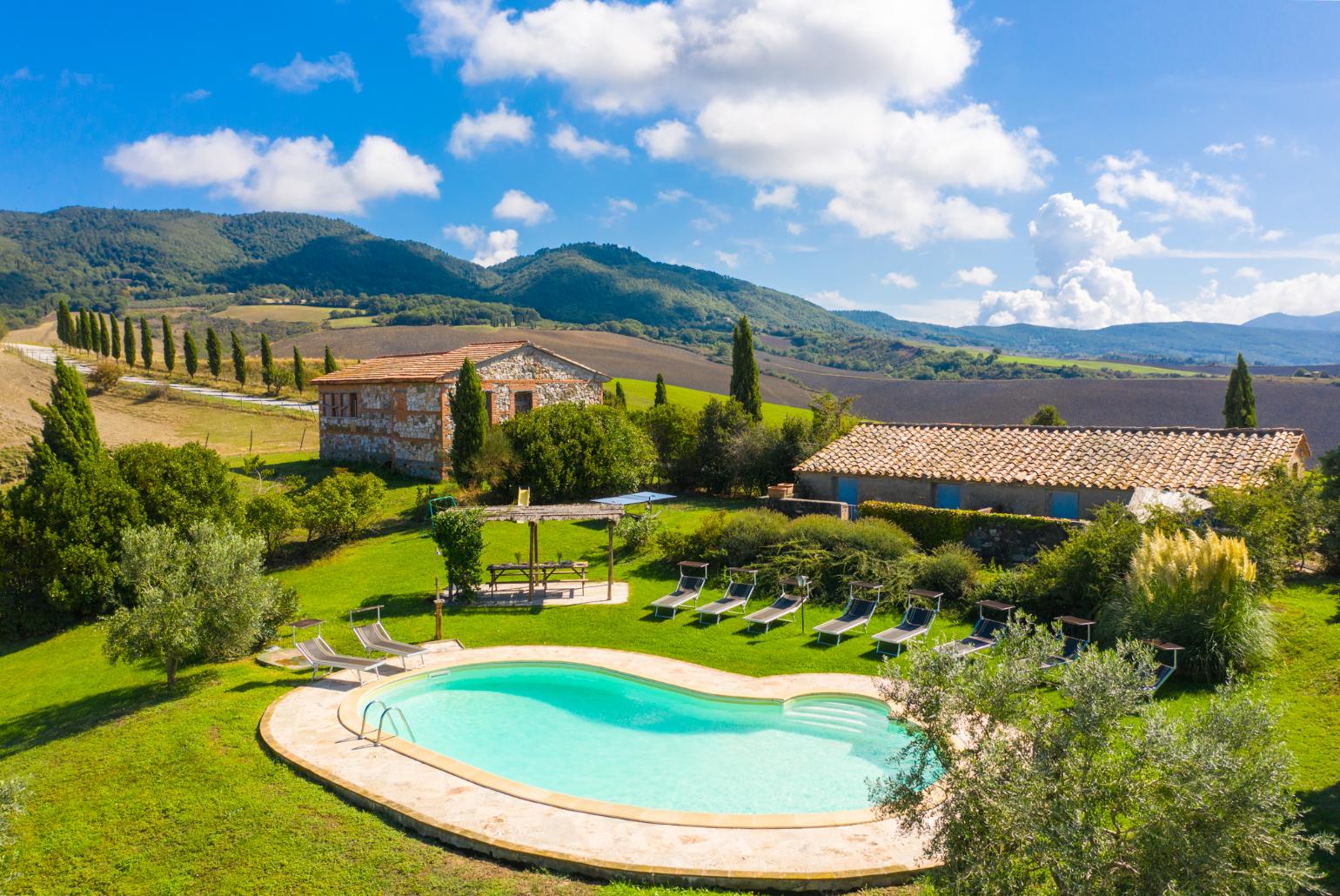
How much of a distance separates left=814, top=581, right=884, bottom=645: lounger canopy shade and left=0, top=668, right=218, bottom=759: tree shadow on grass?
1166cm

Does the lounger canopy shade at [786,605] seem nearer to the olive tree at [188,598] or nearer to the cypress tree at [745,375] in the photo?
the olive tree at [188,598]

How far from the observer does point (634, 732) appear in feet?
39.7

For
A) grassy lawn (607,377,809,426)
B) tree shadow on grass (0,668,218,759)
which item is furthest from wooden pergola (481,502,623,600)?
grassy lawn (607,377,809,426)

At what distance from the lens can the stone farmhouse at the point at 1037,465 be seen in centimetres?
1978

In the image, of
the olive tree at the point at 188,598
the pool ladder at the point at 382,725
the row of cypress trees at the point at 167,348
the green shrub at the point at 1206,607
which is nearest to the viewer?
the pool ladder at the point at 382,725

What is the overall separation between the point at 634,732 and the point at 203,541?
8.43 m

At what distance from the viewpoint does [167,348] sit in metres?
70.2

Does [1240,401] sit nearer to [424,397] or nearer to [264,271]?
[424,397]

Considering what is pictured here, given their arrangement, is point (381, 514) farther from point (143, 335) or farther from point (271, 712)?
point (143, 335)

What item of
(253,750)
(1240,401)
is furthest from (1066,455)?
(1240,401)

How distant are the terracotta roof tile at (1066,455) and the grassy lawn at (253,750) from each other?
14.6 ft

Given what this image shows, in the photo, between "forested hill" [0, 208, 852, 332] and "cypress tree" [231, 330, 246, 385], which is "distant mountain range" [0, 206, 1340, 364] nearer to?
"forested hill" [0, 208, 852, 332]

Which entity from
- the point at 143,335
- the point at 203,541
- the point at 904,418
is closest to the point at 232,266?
the point at 143,335

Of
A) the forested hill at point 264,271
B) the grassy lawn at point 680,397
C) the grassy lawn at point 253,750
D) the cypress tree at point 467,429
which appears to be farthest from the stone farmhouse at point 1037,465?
the forested hill at point 264,271
